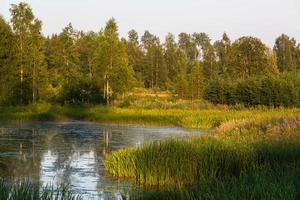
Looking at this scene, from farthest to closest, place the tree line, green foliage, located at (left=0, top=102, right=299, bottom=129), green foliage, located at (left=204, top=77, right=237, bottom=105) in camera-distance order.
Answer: green foliage, located at (left=204, top=77, right=237, bottom=105), the tree line, green foliage, located at (left=0, top=102, right=299, bottom=129)

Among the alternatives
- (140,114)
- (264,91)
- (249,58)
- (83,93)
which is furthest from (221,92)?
(249,58)

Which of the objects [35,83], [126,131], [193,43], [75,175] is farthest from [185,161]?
[193,43]

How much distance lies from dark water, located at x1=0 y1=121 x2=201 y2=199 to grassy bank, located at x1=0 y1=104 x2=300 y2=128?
6.45 metres

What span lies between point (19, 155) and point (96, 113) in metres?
22.5

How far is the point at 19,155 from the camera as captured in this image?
64.6 ft

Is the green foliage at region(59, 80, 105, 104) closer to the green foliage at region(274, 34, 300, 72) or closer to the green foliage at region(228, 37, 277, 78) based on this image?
the green foliage at region(228, 37, 277, 78)

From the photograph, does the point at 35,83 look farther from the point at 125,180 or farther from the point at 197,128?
the point at 125,180

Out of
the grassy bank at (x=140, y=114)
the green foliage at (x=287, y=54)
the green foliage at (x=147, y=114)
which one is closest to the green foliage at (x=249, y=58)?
the green foliage at (x=147, y=114)

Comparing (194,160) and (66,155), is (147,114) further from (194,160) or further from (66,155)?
(194,160)

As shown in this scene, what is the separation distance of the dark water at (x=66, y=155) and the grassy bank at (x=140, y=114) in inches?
254

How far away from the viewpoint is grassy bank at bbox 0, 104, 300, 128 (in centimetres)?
3666

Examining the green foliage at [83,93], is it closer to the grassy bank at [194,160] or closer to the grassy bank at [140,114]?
the grassy bank at [140,114]

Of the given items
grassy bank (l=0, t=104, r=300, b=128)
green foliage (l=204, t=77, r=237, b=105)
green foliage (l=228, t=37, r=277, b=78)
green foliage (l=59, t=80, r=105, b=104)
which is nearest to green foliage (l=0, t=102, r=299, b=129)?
grassy bank (l=0, t=104, r=300, b=128)

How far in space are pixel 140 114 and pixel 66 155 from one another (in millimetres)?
20190
